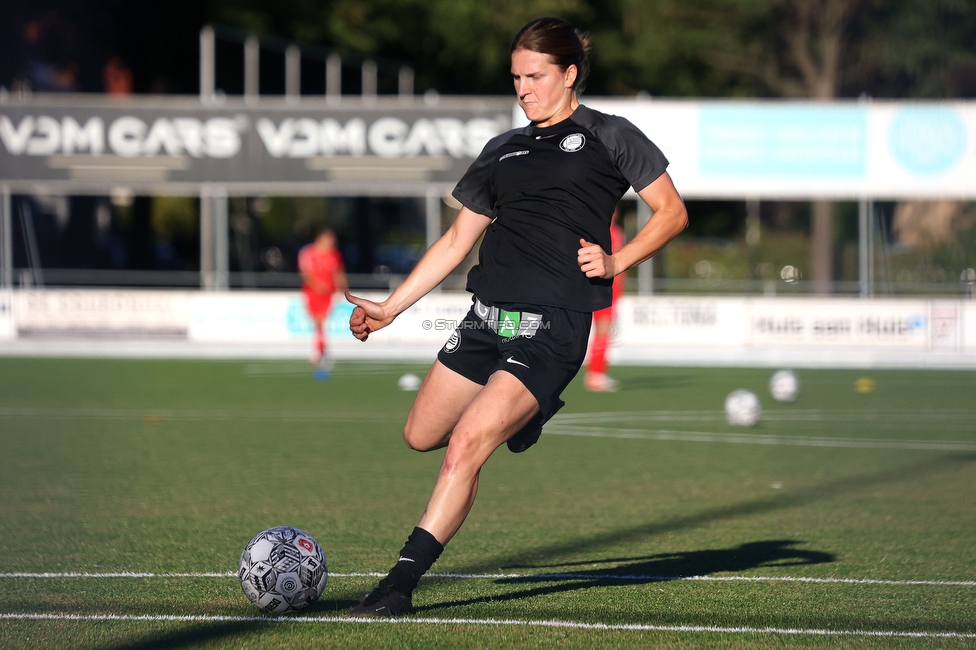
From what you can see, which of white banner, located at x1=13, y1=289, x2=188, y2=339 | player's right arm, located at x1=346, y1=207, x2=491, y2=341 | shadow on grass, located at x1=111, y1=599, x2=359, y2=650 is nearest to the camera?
shadow on grass, located at x1=111, y1=599, x2=359, y2=650

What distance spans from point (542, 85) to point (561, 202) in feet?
1.57

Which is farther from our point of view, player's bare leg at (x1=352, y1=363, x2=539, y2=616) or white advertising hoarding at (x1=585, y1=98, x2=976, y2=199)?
white advertising hoarding at (x1=585, y1=98, x2=976, y2=199)

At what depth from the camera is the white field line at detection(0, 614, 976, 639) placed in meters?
4.96

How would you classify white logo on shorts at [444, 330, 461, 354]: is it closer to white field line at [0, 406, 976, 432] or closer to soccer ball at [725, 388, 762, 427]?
white field line at [0, 406, 976, 432]

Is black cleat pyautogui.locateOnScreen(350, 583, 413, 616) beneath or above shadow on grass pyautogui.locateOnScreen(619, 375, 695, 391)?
beneath

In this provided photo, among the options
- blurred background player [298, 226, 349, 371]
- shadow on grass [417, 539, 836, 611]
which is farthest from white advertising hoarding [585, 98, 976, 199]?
shadow on grass [417, 539, 836, 611]

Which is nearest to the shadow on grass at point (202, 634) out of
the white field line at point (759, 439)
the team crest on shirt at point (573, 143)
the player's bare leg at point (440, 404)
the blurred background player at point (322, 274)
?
the player's bare leg at point (440, 404)

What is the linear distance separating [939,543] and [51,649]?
4.85m

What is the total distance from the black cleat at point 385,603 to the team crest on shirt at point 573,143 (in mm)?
1903

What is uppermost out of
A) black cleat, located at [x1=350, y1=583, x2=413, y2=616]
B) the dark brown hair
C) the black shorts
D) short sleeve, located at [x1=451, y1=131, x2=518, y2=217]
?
the dark brown hair

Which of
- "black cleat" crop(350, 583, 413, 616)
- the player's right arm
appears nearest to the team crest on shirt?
Answer: the player's right arm

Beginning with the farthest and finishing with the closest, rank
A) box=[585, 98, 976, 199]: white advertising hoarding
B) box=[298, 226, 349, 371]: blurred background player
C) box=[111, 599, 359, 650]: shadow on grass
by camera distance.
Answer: box=[585, 98, 976, 199]: white advertising hoarding, box=[298, 226, 349, 371]: blurred background player, box=[111, 599, 359, 650]: shadow on grass

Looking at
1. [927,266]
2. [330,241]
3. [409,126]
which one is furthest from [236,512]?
[927,266]

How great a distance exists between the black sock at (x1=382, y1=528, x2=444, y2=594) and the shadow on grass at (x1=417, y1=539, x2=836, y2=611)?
0.45 metres
